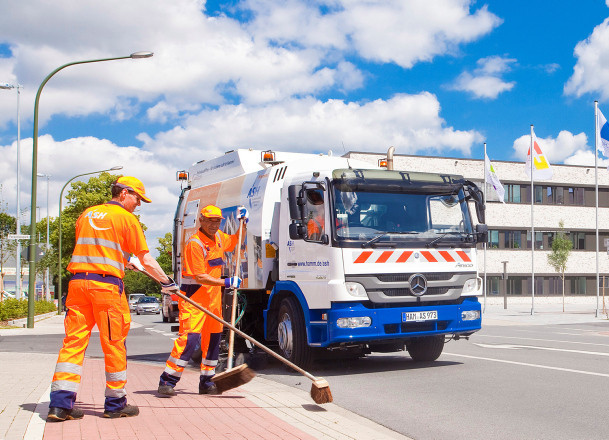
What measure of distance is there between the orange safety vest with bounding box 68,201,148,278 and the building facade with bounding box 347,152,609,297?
41.1m

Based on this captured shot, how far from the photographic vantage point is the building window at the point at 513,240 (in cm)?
4928

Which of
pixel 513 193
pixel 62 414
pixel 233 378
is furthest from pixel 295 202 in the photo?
pixel 513 193

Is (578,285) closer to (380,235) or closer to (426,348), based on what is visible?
(426,348)

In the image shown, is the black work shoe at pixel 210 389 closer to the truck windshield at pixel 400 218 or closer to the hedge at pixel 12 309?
the truck windshield at pixel 400 218

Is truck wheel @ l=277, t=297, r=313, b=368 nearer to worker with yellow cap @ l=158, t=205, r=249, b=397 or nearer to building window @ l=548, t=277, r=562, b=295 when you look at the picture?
worker with yellow cap @ l=158, t=205, r=249, b=397

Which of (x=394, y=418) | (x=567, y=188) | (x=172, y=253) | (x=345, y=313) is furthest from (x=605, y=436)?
(x=567, y=188)

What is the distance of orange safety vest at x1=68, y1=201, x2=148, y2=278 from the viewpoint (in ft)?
19.4

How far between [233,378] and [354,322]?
2.17 metres

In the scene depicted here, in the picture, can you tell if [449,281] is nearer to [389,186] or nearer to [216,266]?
[389,186]

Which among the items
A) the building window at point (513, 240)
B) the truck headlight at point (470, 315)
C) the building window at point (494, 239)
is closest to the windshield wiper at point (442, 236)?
the truck headlight at point (470, 315)

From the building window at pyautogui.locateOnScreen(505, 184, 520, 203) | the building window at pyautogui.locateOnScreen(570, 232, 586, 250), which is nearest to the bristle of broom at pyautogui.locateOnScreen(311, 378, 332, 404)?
the building window at pyautogui.locateOnScreen(505, 184, 520, 203)

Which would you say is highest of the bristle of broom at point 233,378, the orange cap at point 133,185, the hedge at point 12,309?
the orange cap at point 133,185

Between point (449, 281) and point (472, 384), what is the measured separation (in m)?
1.70

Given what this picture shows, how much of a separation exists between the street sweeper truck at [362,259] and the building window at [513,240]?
40.2 meters
